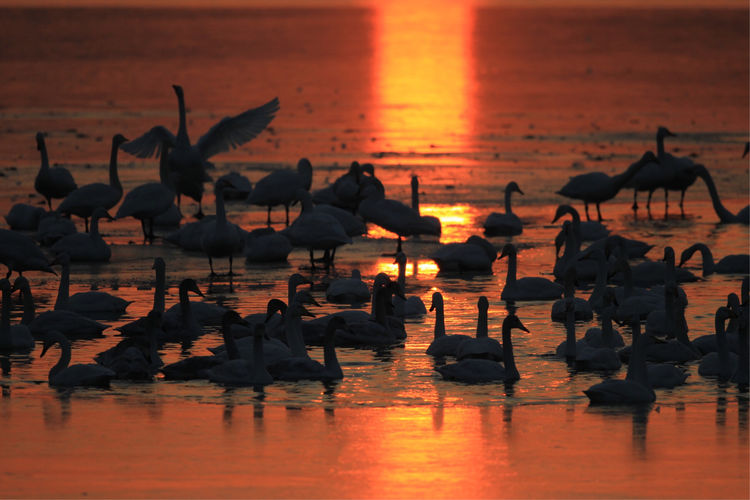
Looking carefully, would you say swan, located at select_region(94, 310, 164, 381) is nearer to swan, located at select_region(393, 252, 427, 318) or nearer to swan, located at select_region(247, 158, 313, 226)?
swan, located at select_region(393, 252, 427, 318)

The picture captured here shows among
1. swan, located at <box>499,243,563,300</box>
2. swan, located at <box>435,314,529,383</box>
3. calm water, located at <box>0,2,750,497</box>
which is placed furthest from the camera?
swan, located at <box>499,243,563,300</box>

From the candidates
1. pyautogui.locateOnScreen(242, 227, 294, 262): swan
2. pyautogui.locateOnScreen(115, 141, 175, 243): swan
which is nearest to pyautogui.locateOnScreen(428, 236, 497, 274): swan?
pyautogui.locateOnScreen(242, 227, 294, 262): swan

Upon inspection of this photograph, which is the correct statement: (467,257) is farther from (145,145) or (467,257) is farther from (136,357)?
(145,145)

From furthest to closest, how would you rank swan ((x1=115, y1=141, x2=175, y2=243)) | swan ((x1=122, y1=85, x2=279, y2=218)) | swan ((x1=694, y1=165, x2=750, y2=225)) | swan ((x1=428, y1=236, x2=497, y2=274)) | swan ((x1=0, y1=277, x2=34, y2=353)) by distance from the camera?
swan ((x1=122, y1=85, x2=279, y2=218))
swan ((x1=694, y1=165, x2=750, y2=225))
swan ((x1=115, y1=141, x2=175, y2=243))
swan ((x1=428, y1=236, x2=497, y2=274))
swan ((x1=0, y1=277, x2=34, y2=353))

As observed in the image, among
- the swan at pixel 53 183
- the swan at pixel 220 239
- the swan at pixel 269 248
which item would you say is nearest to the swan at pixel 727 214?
the swan at pixel 269 248

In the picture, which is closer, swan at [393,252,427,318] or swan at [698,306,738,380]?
swan at [698,306,738,380]

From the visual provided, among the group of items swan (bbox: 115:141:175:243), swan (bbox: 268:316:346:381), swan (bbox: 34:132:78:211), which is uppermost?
swan (bbox: 34:132:78:211)

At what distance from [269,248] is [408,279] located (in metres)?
1.95

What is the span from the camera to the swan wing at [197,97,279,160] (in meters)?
24.5

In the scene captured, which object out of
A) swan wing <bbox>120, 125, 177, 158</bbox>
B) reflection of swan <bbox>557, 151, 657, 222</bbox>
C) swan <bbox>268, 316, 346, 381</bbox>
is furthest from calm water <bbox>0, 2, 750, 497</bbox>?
swan wing <bbox>120, 125, 177, 158</bbox>

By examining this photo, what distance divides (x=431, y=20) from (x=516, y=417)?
119m

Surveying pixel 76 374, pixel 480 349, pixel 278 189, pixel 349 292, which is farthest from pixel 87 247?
pixel 480 349

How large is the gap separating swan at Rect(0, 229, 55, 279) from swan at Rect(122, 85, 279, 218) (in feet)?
21.5

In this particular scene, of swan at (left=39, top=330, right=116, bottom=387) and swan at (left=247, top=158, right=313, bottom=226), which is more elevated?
swan at (left=247, top=158, right=313, bottom=226)
